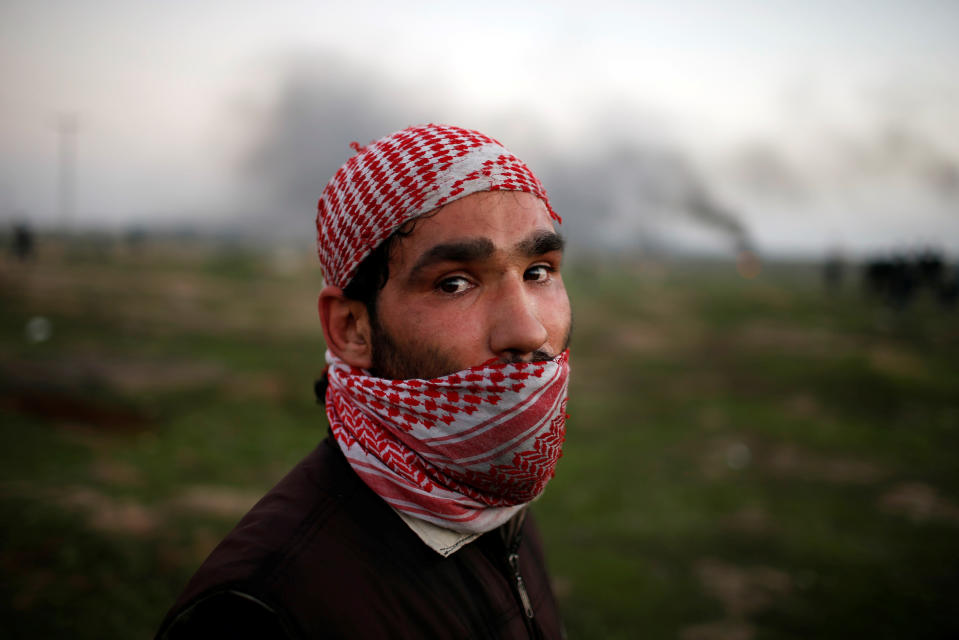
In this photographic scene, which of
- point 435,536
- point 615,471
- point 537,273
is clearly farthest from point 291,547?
point 615,471

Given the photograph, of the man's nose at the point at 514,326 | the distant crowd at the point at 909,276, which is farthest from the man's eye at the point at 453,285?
the distant crowd at the point at 909,276

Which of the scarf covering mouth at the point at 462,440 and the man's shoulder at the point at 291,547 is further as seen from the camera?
the scarf covering mouth at the point at 462,440

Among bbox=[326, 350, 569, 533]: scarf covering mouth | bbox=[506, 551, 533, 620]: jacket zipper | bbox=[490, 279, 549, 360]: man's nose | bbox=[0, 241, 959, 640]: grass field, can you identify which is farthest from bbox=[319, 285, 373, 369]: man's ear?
bbox=[0, 241, 959, 640]: grass field

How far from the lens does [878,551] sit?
8.16m

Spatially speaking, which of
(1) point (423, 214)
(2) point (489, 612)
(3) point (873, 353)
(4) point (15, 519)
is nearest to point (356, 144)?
(1) point (423, 214)

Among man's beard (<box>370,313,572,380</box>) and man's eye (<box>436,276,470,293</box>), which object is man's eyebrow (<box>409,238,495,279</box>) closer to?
man's eye (<box>436,276,470,293</box>)

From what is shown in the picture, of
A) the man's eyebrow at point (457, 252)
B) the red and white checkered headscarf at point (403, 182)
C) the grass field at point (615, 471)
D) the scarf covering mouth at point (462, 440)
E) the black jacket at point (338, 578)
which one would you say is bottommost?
the grass field at point (615, 471)

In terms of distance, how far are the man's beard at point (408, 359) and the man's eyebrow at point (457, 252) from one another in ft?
0.73

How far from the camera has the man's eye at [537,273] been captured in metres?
1.72

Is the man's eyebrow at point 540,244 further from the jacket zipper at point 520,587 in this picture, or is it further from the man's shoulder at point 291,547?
the jacket zipper at point 520,587

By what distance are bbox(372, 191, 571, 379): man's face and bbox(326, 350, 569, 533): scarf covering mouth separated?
0.06 meters

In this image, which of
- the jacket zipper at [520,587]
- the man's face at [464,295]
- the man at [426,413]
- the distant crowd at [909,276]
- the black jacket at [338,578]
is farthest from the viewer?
the distant crowd at [909,276]

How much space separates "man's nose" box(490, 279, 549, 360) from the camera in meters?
1.51

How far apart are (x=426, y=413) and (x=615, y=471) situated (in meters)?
9.89
